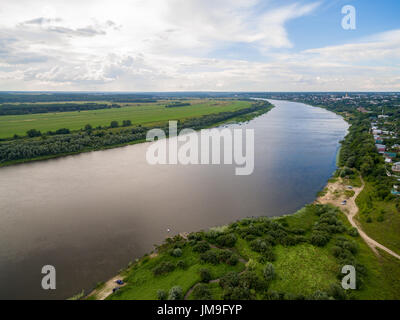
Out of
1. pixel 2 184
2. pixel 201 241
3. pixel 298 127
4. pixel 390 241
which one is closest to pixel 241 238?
pixel 201 241

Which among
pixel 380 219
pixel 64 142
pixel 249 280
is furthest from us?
pixel 64 142

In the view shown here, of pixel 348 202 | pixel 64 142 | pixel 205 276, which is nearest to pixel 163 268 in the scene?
pixel 205 276

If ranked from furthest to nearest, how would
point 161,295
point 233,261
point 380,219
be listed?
point 380,219 < point 233,261 < point 161,295

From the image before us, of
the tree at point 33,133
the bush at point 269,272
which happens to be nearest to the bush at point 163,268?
the bush at point 269,272

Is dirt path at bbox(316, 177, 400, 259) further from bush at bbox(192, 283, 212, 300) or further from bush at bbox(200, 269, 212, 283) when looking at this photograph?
bush at bbox(192, 283, 212, 300)

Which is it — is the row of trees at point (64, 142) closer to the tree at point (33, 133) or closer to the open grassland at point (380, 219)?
the tree at point (33, 133)

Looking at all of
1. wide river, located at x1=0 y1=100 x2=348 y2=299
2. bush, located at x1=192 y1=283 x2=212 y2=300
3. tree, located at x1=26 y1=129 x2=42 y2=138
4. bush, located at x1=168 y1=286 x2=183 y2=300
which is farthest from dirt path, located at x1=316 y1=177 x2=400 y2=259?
tree, located at x1=26 y1=129 x2=42 y2=138

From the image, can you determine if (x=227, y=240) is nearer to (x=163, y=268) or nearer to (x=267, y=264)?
(x=267, y=264)
